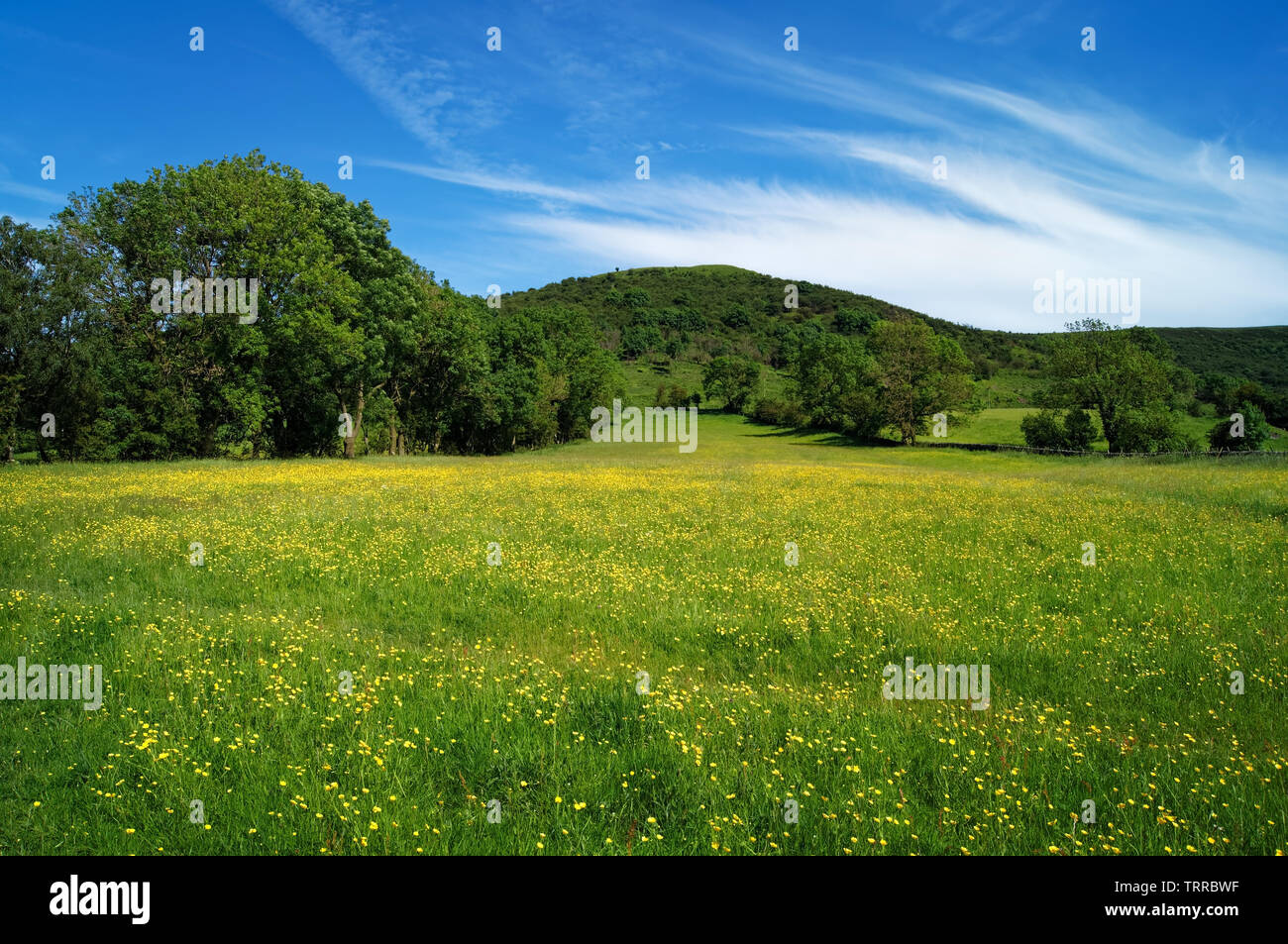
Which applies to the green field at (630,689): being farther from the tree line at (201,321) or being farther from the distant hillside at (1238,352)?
the distant hillside at (1238,352)

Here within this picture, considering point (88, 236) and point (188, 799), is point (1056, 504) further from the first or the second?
point (88, 236)

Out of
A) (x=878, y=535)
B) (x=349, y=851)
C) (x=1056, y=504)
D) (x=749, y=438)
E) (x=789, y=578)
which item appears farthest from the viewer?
(x=749, y=438)

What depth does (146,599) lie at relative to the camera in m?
10.1

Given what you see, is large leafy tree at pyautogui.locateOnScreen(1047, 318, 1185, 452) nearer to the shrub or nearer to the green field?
the shrub

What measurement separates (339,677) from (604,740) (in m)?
3.26

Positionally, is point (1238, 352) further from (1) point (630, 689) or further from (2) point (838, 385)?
(1) point (630, 689)

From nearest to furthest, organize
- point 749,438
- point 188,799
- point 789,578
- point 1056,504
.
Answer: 1. point 188,799
2. point 789,578
3. point 1056,504
4. point 749,438

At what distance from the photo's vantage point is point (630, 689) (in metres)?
7.27

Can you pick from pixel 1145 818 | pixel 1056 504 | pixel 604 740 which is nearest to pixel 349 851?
pixel 604 740

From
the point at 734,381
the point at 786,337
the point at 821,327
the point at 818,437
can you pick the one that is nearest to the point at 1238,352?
the point at 821,327

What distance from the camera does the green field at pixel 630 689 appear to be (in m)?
4.90

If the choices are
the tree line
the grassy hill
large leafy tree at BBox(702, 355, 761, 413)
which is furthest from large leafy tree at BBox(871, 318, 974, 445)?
the tree line

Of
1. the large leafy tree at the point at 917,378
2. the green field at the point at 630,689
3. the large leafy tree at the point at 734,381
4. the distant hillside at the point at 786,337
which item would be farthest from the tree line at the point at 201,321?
the distant hillside at the point at 786,337

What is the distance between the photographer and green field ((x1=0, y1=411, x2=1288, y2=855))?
16.1 feet
